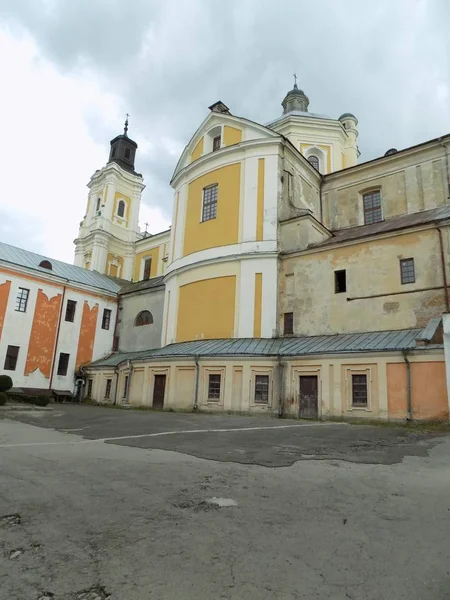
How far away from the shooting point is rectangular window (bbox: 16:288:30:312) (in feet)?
92.6

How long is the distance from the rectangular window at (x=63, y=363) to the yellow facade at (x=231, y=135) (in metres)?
18.4

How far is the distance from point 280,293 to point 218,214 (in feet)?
22.2

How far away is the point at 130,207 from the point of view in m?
50.9

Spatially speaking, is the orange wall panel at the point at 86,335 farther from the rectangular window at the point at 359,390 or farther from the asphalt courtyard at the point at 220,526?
the asphalt courtyard at the point at 220,526

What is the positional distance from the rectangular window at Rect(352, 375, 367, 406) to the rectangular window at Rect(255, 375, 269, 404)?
397 centimetres

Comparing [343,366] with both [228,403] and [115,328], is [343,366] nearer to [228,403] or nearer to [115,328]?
[228,403]

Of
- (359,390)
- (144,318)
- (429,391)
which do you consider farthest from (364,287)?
(144,318)

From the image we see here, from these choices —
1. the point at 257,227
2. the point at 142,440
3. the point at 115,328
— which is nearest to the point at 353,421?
the point at 142,440

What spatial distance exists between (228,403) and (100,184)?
39.2m

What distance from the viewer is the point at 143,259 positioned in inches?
1930

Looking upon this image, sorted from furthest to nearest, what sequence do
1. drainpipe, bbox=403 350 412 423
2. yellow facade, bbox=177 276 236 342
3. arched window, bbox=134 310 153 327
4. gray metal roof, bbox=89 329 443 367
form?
arched window, bbox=134 310 153 327 < yellow facade, bbox=177 276 236 342 < gray metal roof, bbox=89 329 443 367 < drainpipe, bbox=403 350 412 423

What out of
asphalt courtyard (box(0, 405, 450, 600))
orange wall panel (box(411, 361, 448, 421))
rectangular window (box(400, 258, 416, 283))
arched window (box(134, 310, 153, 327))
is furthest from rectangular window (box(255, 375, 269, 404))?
arched window (box(134, 310, 153, 327))

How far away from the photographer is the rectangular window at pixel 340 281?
20719 mm

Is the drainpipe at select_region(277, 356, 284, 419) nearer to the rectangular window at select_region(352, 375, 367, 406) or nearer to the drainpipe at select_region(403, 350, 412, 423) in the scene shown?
the rectangular window at select_region(352, 375, 367, 406)
